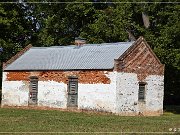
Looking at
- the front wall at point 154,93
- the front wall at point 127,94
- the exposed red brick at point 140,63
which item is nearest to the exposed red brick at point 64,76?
the front wall at point 127,94

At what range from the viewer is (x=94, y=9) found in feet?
166

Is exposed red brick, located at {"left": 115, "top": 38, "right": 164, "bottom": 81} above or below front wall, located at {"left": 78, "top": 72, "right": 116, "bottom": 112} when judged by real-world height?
above

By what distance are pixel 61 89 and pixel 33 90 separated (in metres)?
3.04

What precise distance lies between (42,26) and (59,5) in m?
4.46

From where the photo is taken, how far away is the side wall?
35.5 metres

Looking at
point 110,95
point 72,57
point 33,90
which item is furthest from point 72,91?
point 33,90

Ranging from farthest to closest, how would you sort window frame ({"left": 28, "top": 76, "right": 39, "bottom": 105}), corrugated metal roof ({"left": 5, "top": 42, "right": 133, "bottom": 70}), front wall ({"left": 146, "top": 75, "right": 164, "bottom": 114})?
1. window frame ({"left": 28, "top": 76, "right": 39, "bottom": 105})
2. front wall ({"left": 146, "top": 75, "right": 164, "bottom": 114})
3. corrugated metal roof ({"left": 5, "top": 42, "right": 133, "bottom": 70})

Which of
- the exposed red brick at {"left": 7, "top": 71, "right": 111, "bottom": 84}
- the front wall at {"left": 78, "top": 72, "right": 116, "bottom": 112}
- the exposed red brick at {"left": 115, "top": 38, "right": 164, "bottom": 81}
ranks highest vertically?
the exposed red brick at {"left": 115, "top": 38, "right": 164, "bottom": 81}

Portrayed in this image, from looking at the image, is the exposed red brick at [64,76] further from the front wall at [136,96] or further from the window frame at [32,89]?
the front wall at [136,96]

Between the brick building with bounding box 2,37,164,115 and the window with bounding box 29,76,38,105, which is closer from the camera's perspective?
the brick building with bounding box 2,37,164,115

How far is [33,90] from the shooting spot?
1583 inches

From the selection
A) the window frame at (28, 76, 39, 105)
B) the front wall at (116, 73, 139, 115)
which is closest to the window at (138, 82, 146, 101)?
the front wall at (116, 73, 139, 115)

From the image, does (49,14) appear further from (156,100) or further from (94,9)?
(156,100)

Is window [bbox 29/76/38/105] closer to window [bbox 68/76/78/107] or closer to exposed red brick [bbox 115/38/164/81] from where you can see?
window [bbox 68/76/78/107]
